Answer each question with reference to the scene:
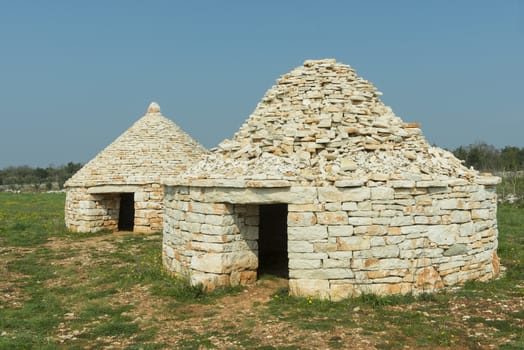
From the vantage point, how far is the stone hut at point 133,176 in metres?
14.2

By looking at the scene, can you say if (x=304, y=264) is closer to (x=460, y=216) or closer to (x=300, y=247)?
(x=300, y=247)

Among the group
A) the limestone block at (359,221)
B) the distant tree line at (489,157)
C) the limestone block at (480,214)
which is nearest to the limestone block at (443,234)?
the limestone block at (480,214)

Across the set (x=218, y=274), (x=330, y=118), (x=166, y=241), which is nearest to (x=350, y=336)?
(x=218, y=274)

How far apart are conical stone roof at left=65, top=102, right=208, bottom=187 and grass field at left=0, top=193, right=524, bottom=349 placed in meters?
4.94

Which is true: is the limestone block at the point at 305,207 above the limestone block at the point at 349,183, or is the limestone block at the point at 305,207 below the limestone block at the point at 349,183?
below

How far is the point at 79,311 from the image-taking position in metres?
7.07

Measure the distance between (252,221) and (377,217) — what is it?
83.6 inches

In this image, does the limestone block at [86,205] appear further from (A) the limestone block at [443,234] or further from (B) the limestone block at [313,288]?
(A) the limestone block at [443,234]

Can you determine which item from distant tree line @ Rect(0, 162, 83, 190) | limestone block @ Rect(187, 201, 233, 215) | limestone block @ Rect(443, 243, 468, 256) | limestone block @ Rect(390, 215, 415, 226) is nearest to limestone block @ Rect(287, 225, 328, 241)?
limestone block @ Rect(390, 215, 415, 226)

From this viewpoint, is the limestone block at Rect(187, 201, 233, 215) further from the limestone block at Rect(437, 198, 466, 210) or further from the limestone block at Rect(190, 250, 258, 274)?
the limestone block at Rect(437, 198, 466, 210)

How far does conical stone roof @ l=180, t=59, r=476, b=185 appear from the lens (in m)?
7.39

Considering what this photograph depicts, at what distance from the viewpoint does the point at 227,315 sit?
662 centimetres

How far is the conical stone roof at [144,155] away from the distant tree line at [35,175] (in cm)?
3211

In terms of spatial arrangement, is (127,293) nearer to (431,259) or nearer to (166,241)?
(166,241)
